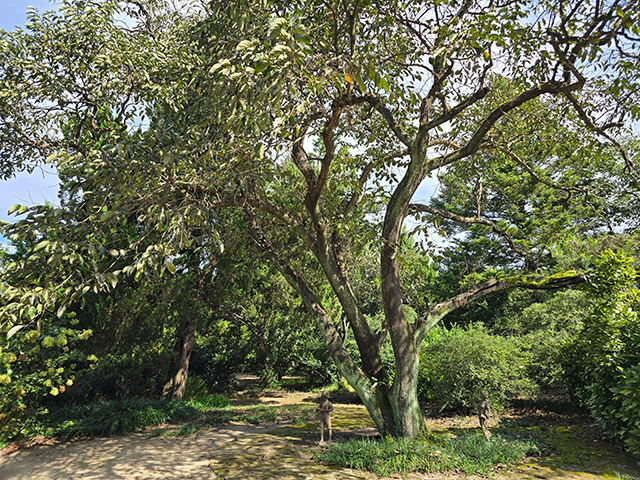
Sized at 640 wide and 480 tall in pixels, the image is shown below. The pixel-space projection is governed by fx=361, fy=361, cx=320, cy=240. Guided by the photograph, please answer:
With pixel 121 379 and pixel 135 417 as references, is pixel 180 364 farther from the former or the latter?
pixel 135 417

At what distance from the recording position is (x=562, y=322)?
10.8 m

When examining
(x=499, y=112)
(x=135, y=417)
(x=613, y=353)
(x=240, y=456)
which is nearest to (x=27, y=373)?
(x=135, y=417)

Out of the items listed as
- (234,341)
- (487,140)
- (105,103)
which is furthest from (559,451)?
(234,341)

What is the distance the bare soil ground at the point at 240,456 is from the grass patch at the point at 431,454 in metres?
0.17

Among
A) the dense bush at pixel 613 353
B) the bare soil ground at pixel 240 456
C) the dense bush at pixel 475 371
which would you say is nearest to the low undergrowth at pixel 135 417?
the bare soil ground at pixel 240 456

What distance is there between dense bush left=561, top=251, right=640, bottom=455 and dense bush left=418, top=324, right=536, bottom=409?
1782 mm

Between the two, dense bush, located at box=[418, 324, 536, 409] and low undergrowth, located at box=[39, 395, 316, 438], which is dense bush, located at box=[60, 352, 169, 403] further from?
dense bush, located at box=[418, 324, 536, 409]

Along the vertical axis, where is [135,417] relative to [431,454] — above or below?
below

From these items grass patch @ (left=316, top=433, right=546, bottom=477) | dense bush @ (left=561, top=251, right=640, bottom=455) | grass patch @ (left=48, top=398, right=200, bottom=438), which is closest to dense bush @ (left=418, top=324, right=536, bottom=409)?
dense bush @ (left=561, top=251, right=640, bottom=455)

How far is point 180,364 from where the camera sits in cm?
988

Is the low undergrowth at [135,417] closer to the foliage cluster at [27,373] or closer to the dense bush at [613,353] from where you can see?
the foliage cluster at [27,373]

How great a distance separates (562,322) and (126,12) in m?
13.8

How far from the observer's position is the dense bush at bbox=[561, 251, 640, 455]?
16.5 ft

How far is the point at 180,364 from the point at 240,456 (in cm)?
510
